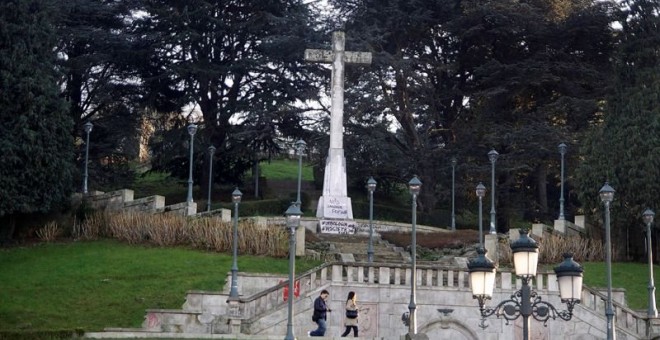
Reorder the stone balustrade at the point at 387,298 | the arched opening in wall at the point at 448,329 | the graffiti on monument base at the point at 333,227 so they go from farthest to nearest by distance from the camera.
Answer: the graffiti on monument base at the point at 333,227
the arched opening in wall at the point at 448,329
the stone balustrade at the point at 387,298

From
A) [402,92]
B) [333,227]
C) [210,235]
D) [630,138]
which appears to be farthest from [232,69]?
[630,138]

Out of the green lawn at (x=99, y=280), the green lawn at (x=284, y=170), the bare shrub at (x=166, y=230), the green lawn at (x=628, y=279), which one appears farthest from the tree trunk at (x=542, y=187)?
the bare shrub at (x=166, y=230)

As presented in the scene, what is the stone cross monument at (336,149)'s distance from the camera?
4812cm

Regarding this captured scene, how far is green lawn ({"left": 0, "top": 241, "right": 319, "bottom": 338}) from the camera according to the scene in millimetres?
34031

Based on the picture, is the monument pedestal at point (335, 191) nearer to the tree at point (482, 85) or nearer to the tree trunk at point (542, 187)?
the tree at point (482, 85)

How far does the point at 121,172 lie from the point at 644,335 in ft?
104

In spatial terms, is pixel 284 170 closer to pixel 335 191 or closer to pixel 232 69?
pixel 232 69

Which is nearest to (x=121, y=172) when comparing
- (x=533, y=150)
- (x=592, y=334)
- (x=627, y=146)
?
(x=533, y=150)

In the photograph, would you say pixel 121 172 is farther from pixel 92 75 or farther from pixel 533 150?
pixel 533 150

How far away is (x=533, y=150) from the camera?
54.4m

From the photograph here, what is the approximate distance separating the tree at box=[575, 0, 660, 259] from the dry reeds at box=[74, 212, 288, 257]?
13926mm

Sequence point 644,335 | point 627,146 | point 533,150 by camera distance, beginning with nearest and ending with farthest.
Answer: point 644,335, point 627,146, point 533,150

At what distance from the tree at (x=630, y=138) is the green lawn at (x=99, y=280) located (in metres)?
13.9

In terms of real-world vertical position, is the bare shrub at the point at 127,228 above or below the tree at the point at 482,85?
below
